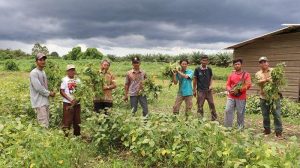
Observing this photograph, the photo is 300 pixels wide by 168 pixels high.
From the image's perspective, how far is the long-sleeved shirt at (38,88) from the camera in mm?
7309

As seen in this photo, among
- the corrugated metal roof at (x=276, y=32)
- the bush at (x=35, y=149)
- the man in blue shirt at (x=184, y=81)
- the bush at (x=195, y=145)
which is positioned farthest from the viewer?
the corrugated metal roof at (x=276, y=32)

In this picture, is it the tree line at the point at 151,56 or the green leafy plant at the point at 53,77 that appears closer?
the green leafy plant at the point at 53,77

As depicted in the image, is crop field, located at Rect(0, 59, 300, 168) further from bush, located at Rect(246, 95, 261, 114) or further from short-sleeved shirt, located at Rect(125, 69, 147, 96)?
bush, located at Rect(246, 95, 261, 114)

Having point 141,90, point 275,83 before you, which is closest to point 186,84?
point 141,90

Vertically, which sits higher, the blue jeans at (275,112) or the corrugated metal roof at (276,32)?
the corrugated metal roof at (276,32)

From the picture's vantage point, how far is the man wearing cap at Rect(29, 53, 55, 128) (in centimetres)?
731

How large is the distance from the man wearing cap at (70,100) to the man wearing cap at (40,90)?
31cm

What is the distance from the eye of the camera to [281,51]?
1720 centimetres

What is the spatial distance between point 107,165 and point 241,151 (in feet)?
6.71

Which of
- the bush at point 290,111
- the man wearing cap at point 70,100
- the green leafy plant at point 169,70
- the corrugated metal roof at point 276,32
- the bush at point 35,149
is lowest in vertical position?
the bush at point 290,111

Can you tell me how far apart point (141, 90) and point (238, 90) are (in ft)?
6.71

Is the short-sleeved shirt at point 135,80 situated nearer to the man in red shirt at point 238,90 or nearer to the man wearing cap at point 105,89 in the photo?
the man wearing cap at point 105,89

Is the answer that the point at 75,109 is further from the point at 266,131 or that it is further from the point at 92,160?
the point at 266,131

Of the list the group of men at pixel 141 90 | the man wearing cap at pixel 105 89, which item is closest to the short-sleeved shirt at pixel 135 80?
the group of men at pixel 141 90
